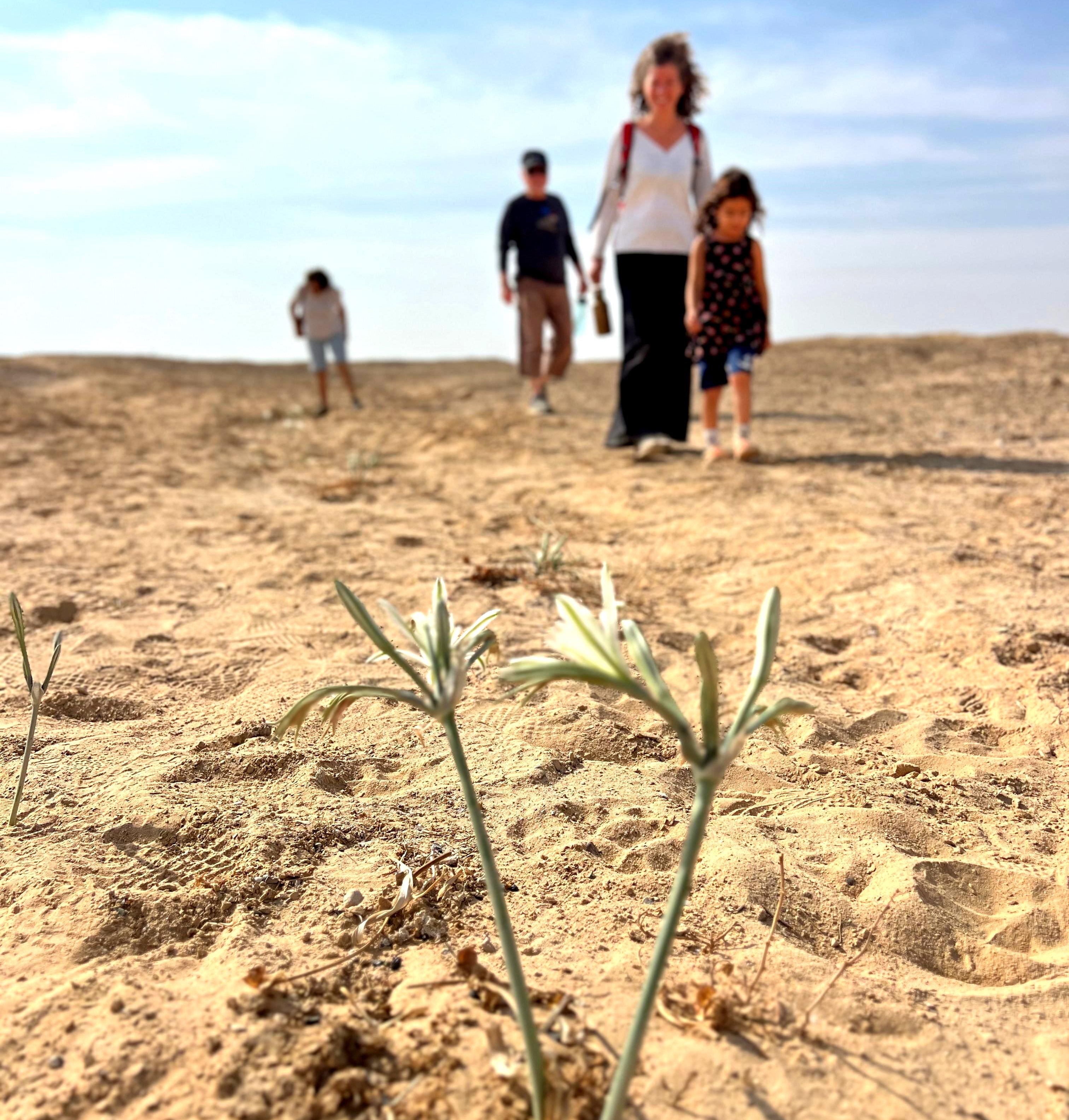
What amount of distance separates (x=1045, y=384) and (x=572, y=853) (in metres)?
8.41

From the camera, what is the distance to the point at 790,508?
440 cm

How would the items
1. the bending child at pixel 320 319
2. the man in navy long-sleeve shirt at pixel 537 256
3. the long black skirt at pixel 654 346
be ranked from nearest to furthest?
the long black skirt at pixel 654 346
the man in navy long-sleeve shirt at pixel 537 256
the bending child at pixel 320 319

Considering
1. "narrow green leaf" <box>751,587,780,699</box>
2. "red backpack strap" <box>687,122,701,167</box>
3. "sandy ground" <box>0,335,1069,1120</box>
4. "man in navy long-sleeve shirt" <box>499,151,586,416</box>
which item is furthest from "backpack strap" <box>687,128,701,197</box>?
"narrow green leaf" <box>751,587,780,699</box>

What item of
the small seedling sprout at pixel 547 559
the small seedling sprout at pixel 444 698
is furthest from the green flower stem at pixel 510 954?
the small seedling sprout at pixel 547 559

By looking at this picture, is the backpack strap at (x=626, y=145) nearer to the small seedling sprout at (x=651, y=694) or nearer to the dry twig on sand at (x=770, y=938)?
the dry twig on sand at (x=770, y=938)

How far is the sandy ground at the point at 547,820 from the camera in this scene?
1.33 m

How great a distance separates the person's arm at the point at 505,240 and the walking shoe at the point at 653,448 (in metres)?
2.40

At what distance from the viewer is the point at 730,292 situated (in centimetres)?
520

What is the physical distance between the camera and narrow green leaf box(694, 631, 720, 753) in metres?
1.02

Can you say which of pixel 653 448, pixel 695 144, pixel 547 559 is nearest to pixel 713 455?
pixel 653 448

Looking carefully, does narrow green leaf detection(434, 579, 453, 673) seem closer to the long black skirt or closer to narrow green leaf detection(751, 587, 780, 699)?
narrow green leaf detection(751, 587, 780, 699)

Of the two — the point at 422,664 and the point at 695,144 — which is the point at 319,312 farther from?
the point at 422,664

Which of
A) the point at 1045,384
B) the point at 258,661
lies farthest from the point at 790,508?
the point at 1045,384

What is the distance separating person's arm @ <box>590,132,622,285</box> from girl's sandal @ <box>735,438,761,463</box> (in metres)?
1.31
